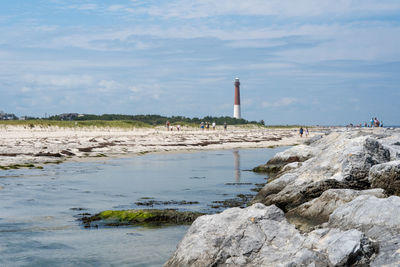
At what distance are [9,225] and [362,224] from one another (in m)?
7.03

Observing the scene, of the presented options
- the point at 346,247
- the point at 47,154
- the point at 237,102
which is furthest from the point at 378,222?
the point at 237,102

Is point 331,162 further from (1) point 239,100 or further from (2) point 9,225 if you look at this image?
(1) point 239,100

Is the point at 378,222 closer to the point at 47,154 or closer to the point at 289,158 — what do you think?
the point at 289,158

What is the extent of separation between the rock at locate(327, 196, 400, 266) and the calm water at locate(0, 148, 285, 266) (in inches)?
117

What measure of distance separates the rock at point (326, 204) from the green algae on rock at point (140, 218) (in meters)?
2.47

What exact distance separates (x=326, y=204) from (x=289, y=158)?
39.0 feet

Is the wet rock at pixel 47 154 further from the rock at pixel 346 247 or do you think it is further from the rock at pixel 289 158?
the rock at pixel 346 247

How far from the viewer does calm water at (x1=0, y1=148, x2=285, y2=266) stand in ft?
25.3

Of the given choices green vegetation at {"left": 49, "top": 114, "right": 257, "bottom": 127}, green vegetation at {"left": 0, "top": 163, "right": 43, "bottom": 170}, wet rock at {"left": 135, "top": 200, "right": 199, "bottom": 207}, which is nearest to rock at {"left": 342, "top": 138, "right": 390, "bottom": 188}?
wet rock at {"left": 135, "top": 200, "right": 199, "bottom": 207}

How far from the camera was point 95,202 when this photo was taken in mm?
12453

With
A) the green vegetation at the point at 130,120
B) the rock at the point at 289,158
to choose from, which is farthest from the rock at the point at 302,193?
the green vegetation at the point at 130,120

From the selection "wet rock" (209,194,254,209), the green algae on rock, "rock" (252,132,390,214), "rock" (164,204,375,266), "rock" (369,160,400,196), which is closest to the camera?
"rock" (164,204,375,266)

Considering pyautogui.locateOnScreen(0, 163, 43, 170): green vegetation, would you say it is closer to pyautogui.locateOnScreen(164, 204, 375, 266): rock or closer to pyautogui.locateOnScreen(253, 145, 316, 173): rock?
pyautogui.locateOnScreen(253, 145, 316, 173): rock

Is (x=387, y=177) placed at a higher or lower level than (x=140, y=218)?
higher
